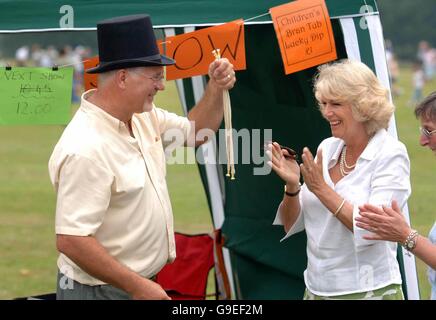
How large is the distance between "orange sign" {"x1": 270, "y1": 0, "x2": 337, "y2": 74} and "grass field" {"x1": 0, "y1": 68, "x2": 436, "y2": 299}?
288 centimetres

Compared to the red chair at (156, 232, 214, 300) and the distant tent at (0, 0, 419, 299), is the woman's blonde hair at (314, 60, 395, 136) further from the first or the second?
the red chair at (156, 232, 214, 300)

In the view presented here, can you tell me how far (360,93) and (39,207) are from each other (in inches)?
313

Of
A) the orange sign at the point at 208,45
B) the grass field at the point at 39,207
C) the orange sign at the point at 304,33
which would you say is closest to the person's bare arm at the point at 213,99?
the orange sign at the point at 208,45

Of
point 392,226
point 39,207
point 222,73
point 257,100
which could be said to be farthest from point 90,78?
point 39,207

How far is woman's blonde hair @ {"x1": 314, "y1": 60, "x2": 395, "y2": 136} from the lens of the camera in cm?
426

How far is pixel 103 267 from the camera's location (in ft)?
12.7

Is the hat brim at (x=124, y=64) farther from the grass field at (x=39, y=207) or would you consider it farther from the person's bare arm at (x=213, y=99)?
the grass field at (x=39, y=207)

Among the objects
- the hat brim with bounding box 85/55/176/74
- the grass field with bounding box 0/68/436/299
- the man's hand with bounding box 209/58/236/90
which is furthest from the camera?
the grass field with bounding box 0/68/436/299

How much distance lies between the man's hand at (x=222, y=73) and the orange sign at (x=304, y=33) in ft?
1.26

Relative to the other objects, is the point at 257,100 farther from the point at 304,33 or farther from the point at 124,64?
the point at 124,64

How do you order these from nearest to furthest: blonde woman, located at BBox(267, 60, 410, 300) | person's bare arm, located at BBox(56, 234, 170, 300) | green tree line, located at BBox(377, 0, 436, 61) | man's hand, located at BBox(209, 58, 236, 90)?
person's bare arm, located at BBox(56, 234, 170, 300) → blonde woman, located at BBox(267, 60, 410, 300) → man's hand, located at BBox(209, 58, 236, 90) → green tree line, located at BBox(377, 0, 436, 61)

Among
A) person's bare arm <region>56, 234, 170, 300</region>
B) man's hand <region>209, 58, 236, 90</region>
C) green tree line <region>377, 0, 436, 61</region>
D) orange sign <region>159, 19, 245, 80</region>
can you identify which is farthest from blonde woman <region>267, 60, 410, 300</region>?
green tree line <region>377, 0, 436, 61</region>

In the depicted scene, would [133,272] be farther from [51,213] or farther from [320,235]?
[51,213]

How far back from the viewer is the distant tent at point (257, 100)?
4.93 m
